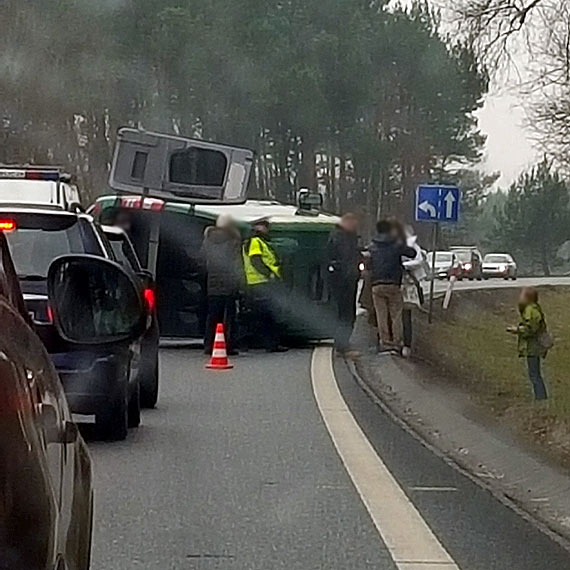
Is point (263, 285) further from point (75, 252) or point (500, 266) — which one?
point (75, 252)

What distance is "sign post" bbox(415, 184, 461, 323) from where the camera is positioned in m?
10.7

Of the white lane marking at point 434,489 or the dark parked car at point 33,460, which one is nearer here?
the dark parked car at point 33,460

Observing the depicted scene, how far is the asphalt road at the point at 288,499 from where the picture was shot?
6.86m

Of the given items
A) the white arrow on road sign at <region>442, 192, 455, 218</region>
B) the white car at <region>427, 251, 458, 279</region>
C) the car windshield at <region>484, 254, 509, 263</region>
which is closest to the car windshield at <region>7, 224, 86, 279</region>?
the white arrow on road sign at <region>442, 192, 455, 218</region>

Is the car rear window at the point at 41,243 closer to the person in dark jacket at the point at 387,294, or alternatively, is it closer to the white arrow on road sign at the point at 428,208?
the white arrow on road sign at the point at 428,208

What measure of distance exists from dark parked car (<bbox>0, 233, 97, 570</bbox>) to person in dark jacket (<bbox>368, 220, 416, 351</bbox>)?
1101cm

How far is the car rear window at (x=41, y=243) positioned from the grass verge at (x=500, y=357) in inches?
140

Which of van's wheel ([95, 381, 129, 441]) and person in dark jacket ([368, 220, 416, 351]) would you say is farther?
person in dark jacket ([368, 220, 416, 351])

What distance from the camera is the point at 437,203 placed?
433 inches

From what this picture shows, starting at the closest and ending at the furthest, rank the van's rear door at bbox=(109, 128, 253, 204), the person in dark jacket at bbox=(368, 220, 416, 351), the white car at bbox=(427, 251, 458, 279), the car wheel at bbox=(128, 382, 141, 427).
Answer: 1. the car wheel at bbox=(128, 382, 141, 427)
2. the white car at bbox=(427, 251, 458, 279)
3. the person in dark jacket at bbox=(368, 220, 416, 351)
4. the van's rear door at bbox=(109, 128, 253, 204)

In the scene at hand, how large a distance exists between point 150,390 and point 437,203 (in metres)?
2.96

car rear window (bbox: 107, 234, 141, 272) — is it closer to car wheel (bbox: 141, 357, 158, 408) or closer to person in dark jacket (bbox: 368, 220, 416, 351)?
car wheel (bbox: 141, 357, 158, 408)

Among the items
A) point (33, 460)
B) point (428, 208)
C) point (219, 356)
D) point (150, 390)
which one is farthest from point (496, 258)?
point (33, 460)

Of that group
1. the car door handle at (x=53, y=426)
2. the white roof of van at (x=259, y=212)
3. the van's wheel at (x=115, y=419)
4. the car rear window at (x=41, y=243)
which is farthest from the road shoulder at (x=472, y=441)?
the car door handle at (x=53, y=426)
